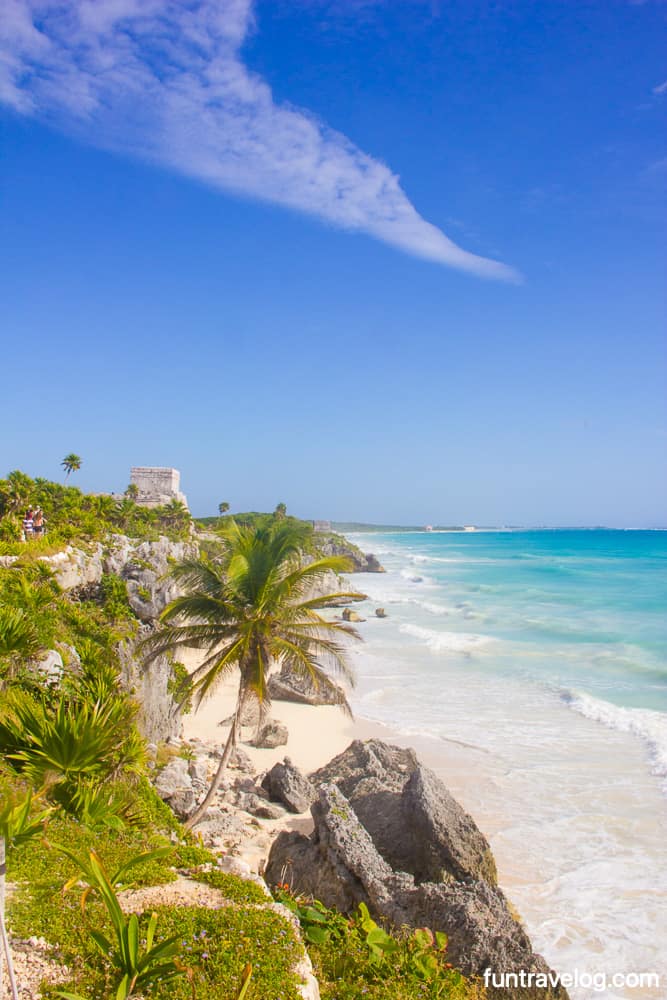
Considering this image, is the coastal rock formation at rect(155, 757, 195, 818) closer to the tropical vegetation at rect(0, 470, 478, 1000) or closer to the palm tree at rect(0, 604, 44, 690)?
the tropical vegetation at rect(0, 470, 478, 1000)

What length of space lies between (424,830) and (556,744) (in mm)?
9433

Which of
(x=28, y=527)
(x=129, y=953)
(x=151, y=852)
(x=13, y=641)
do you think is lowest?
(x=129, y=953)

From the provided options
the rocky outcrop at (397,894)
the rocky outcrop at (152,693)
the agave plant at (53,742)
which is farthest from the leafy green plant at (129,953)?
the rocky outcrop at (152,693)

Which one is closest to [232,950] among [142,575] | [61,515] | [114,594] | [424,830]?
[424,830]

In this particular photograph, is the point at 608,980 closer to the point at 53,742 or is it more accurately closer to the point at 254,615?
the point at 254,615

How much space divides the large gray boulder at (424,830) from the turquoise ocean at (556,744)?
1.61 m

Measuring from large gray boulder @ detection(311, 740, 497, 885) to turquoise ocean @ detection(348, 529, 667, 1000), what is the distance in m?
1.61

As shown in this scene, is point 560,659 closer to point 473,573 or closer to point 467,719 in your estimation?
point 467,719

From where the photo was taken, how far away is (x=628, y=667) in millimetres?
26062

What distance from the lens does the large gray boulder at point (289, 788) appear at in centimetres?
1247

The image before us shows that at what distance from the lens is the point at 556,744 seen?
16.8 meters

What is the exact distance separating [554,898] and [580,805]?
3.67 meters

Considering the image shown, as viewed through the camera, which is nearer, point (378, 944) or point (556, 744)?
point (378, 944)

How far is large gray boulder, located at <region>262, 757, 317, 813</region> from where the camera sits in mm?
12469
